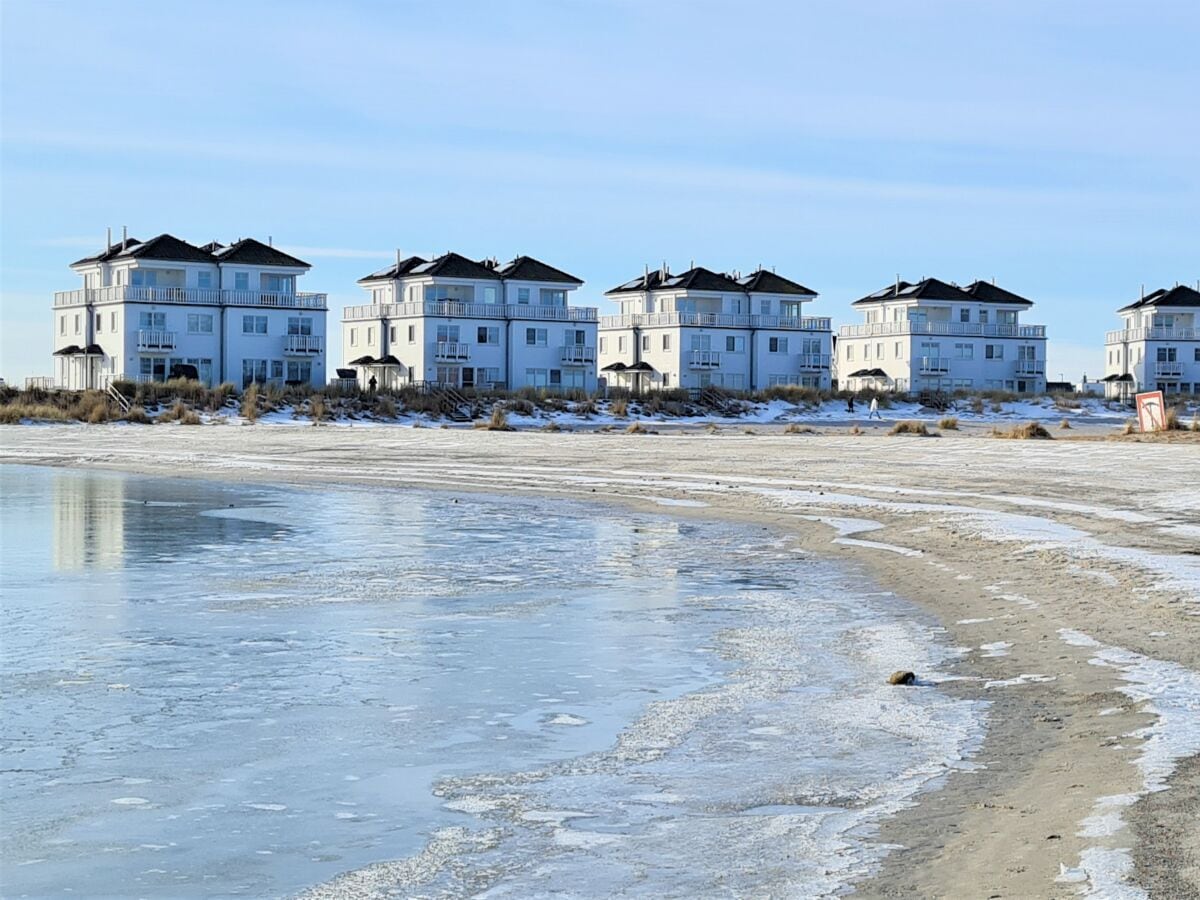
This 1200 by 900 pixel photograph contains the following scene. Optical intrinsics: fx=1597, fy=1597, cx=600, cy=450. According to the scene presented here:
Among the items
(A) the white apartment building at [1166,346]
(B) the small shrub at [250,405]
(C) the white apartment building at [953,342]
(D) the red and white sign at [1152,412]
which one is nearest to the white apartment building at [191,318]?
(B) the small shrub at [250,405]

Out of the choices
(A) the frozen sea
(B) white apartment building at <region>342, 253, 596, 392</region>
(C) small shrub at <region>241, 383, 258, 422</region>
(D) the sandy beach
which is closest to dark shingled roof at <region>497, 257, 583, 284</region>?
(B) white apartment building at <region>342, 253, 596, 392</region>

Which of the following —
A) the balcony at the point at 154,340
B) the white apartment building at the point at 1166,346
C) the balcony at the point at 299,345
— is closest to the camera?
the balcony at the point at 154,340

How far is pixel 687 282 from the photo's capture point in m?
104

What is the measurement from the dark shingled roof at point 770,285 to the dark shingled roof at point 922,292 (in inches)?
330

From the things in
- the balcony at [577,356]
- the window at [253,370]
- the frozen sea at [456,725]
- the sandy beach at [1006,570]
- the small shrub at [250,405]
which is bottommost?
the frozen sea at [456,725]

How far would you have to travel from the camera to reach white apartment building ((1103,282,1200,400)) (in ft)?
378

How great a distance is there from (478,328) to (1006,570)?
267 ft

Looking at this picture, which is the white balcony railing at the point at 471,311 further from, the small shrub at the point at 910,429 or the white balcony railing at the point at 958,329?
the small shrub at the point at 910,429

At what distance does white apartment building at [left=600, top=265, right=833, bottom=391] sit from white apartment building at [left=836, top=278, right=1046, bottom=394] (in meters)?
7.53

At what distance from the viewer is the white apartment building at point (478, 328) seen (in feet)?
309

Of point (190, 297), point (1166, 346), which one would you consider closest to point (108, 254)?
point (190, 297)

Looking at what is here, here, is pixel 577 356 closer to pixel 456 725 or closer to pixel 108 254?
pixel 108 254

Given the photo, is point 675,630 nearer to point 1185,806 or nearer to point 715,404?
point 1185,806

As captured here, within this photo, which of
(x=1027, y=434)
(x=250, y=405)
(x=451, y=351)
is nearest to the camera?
(x=1027, y=434)
